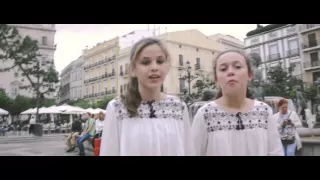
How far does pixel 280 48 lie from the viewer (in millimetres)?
2355

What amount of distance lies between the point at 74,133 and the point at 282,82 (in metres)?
1.52

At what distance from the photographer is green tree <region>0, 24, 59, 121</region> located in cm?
220

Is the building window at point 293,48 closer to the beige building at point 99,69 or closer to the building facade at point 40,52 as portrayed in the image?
the beige building at point 99,69

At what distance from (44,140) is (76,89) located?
0.44m

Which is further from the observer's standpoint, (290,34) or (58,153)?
(290,34)

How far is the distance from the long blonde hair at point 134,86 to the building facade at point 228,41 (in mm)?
546

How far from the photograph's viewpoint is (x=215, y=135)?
1118mm

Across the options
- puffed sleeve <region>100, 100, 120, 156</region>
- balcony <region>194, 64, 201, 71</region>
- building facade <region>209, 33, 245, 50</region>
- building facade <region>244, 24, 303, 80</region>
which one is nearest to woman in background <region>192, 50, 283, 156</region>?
puffed sleeve <region>100, 100, 120, 156</region>

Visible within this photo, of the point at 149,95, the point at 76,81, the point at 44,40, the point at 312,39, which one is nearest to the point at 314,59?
the point at 312,39

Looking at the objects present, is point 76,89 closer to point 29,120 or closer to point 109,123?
point 29,120

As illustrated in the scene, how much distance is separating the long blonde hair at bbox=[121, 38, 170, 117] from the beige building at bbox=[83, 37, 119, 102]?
0.90 m
